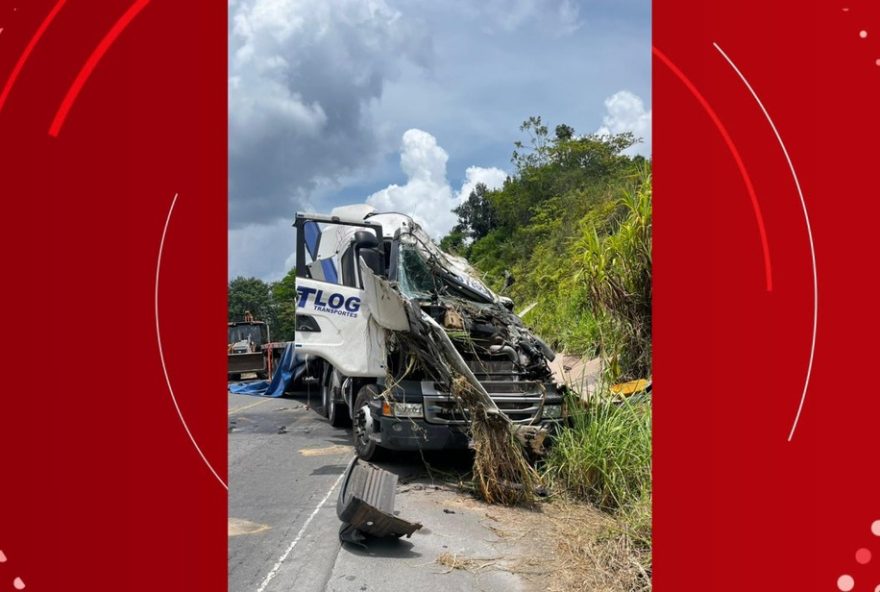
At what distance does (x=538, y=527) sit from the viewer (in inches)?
206

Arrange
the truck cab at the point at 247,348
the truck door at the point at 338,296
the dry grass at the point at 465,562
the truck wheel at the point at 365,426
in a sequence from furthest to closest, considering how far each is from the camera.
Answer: the truck cab at the point at 247,348, the truck door at the point at 338,296, the truck wheel at the point at 365,426, the dry grass at the point at 465,562

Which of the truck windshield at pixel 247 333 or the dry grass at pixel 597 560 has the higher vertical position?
the truck windshield at pixel 247 333

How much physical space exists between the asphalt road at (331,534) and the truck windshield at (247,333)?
1462cm

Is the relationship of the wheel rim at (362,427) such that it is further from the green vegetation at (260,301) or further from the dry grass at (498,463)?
the green vegetation at (260,301)

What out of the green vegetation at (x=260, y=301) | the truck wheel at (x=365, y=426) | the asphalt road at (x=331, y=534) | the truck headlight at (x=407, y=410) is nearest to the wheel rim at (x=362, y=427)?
the truck wheel at (x=365, y=426)

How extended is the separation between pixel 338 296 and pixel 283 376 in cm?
673

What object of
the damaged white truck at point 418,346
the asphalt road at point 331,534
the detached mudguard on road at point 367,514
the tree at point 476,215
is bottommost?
the asphalt road at point 331,534

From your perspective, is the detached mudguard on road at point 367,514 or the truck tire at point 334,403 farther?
the truck tire at point 334,403

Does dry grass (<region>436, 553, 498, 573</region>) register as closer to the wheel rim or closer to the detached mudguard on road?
the detached mudguard on road

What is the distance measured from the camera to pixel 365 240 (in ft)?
29.2

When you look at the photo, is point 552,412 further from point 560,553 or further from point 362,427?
point 362,427

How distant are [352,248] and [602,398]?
412 cm

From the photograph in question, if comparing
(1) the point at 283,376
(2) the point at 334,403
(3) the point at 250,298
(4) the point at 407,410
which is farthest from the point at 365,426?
(3) the point at 250,298

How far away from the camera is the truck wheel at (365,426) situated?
23.0ft
